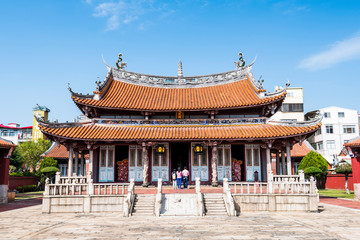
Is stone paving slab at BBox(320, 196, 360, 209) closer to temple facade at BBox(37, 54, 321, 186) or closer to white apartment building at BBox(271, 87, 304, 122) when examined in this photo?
temple facade at BBox(37, 54, 321, 186)

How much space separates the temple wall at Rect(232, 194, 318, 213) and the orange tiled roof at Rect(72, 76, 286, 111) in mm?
7545

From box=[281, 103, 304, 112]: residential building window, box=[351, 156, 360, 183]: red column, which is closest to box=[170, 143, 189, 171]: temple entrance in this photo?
box=[351, 156, 360, 183]: red column

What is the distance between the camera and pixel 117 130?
21469 millimetres

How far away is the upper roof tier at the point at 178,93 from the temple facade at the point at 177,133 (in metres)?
0.07

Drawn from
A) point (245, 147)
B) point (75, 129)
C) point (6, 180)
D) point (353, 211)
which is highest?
point (75, 129)

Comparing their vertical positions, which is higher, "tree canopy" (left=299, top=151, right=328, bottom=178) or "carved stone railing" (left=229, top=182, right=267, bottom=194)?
"tree canopy" (left=299, top=151, right=328, bottom=178)

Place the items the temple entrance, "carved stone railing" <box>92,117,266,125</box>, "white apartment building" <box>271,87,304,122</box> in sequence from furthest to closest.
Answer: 1. "white apartment building" <box>271,87,304,122</box>
2. the temple entrance
3. "carved stone railing" <box>92,117,266,125</box>

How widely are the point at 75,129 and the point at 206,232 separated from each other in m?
13.9

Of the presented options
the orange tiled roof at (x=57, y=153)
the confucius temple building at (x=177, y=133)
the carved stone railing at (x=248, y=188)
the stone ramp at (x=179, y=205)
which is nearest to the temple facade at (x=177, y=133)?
the confucius temple building at (x=177, y=133)

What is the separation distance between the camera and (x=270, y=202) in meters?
15.1

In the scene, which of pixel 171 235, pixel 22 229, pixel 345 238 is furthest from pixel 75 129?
pixel 345 238

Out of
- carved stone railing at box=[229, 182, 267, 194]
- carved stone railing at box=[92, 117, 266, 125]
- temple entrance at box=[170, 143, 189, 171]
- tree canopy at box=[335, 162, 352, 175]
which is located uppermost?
carved stone railing at box=[92, 117, 266, 125]

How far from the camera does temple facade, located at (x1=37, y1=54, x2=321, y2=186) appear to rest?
803 inches

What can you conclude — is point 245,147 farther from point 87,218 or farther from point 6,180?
point 6,180
